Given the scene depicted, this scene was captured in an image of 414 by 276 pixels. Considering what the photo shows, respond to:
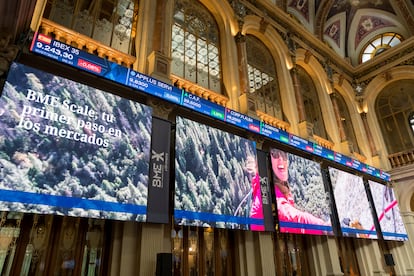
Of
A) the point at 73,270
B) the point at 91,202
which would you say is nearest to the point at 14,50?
the point at 91,202

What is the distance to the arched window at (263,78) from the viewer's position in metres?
8.83

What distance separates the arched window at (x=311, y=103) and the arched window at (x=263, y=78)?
175 cm

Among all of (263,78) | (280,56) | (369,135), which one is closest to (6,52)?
(263,78)

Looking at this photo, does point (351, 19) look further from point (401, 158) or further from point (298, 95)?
point (298, 95)

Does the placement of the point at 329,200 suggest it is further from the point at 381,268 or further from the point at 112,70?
the point at 112,70

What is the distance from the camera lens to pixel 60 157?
405 centimetres

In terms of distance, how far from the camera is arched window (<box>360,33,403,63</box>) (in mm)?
13462

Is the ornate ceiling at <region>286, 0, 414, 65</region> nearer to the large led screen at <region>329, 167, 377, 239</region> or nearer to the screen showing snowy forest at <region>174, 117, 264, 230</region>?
the large led screen at <region>329, 167, 377, 239</region>

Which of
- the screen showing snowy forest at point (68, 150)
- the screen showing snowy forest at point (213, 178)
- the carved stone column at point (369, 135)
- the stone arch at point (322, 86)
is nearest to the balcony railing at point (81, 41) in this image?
the screen showing snowy forest at point (68, 150)

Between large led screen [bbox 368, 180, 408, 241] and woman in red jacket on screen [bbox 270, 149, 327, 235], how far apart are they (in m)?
3.80

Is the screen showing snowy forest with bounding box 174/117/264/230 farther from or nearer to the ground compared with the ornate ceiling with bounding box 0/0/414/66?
nearer to the ground

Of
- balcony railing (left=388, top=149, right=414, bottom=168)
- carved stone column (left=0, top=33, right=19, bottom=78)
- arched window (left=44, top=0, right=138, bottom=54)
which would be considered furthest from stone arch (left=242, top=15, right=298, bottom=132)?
carved stone column (left=0, top=33, right=19, bottom=78)

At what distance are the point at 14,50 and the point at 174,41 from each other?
394 cm

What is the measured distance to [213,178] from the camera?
18.7ft
